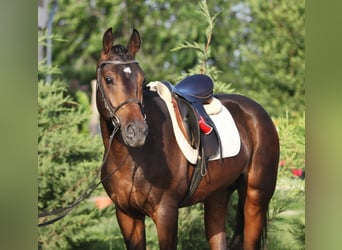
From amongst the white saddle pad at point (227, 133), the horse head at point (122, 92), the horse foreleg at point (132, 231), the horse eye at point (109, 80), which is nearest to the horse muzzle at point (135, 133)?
the horse head at point (122, 92)

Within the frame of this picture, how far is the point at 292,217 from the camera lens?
4.72 meters

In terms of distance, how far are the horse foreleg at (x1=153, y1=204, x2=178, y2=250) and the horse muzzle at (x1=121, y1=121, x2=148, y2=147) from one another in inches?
16.8

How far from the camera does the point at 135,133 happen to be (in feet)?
8.28

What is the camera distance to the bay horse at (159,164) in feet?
8.54

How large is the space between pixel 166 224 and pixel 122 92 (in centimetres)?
67

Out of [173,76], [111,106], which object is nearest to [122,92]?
[111,106]

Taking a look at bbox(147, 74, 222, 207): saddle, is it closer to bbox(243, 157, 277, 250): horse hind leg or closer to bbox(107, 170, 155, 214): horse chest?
bbox(107, 170, 155, 214): horse chest

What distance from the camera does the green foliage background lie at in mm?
4195

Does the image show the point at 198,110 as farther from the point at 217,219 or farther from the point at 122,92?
the point at 217,219

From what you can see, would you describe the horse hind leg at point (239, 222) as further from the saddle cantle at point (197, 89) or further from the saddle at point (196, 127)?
the saddle cantle at point (197, 89)

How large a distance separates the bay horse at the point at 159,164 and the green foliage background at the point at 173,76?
2.49 ft
